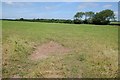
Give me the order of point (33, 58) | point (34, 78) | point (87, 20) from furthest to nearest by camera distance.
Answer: point (87, 20), point (33, 58), point (34, 78)

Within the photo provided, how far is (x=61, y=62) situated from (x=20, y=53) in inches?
83.8

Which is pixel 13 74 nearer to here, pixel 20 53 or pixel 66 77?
pixel 66 77

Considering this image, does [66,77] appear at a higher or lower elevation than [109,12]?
lower

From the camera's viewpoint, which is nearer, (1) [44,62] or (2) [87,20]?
(1) [44,62]

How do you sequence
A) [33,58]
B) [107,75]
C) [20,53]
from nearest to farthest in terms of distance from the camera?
[107,75]
[33,58]
[20,53]

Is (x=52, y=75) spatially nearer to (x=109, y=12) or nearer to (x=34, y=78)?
(x=34, y=78)

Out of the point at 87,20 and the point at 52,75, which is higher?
the point at 87,20

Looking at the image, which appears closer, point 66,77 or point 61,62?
point 66,77

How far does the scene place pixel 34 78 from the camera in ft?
19.6

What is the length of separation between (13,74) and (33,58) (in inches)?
81.3

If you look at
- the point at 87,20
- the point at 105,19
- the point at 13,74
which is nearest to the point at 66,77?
the point at 13,74

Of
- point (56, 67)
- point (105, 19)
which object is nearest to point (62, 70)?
point (56, 67)

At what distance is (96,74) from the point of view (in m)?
6.44

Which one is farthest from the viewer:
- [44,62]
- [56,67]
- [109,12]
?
[109,12]
